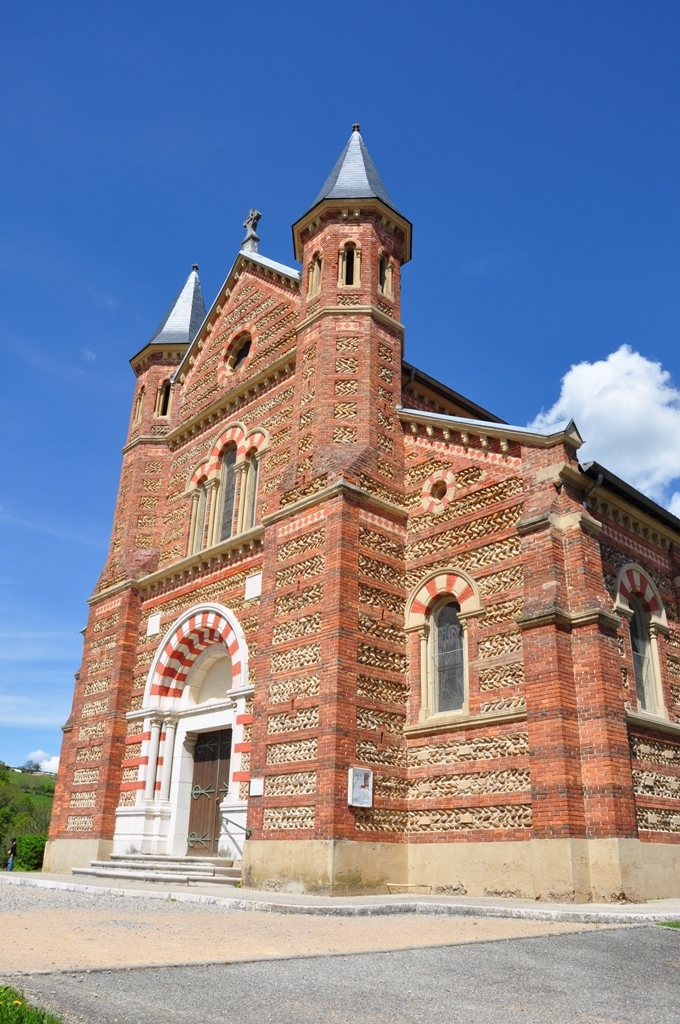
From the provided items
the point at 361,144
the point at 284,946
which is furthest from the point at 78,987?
the point at 361,144

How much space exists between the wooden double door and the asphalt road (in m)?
11.7

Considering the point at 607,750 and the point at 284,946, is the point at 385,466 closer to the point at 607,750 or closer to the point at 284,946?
the point at 607,750

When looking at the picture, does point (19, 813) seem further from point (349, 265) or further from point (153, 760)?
point (349, 265)

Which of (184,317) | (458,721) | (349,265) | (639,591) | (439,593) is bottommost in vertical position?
(458,721)

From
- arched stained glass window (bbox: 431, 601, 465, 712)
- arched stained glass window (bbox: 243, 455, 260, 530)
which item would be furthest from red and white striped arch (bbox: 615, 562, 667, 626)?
arched stained glass window (bbox: 243, 455, 260, 530)

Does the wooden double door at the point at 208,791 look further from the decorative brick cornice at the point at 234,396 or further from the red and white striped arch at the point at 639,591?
the red and white striped arch at the point at 639,591

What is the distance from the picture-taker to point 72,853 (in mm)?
20297

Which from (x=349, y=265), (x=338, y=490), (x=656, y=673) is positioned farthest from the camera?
(x=349, y=265)

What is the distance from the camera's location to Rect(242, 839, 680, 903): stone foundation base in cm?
1194

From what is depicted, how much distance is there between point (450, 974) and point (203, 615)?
531 inches

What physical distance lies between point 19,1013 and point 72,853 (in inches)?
698

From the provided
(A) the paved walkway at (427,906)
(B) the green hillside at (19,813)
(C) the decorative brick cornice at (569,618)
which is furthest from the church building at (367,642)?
(B) the green hillside at (19,813)

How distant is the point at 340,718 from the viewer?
14.0 meters

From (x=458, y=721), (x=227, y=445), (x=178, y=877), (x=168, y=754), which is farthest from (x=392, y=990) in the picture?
(x=227, y=445)
